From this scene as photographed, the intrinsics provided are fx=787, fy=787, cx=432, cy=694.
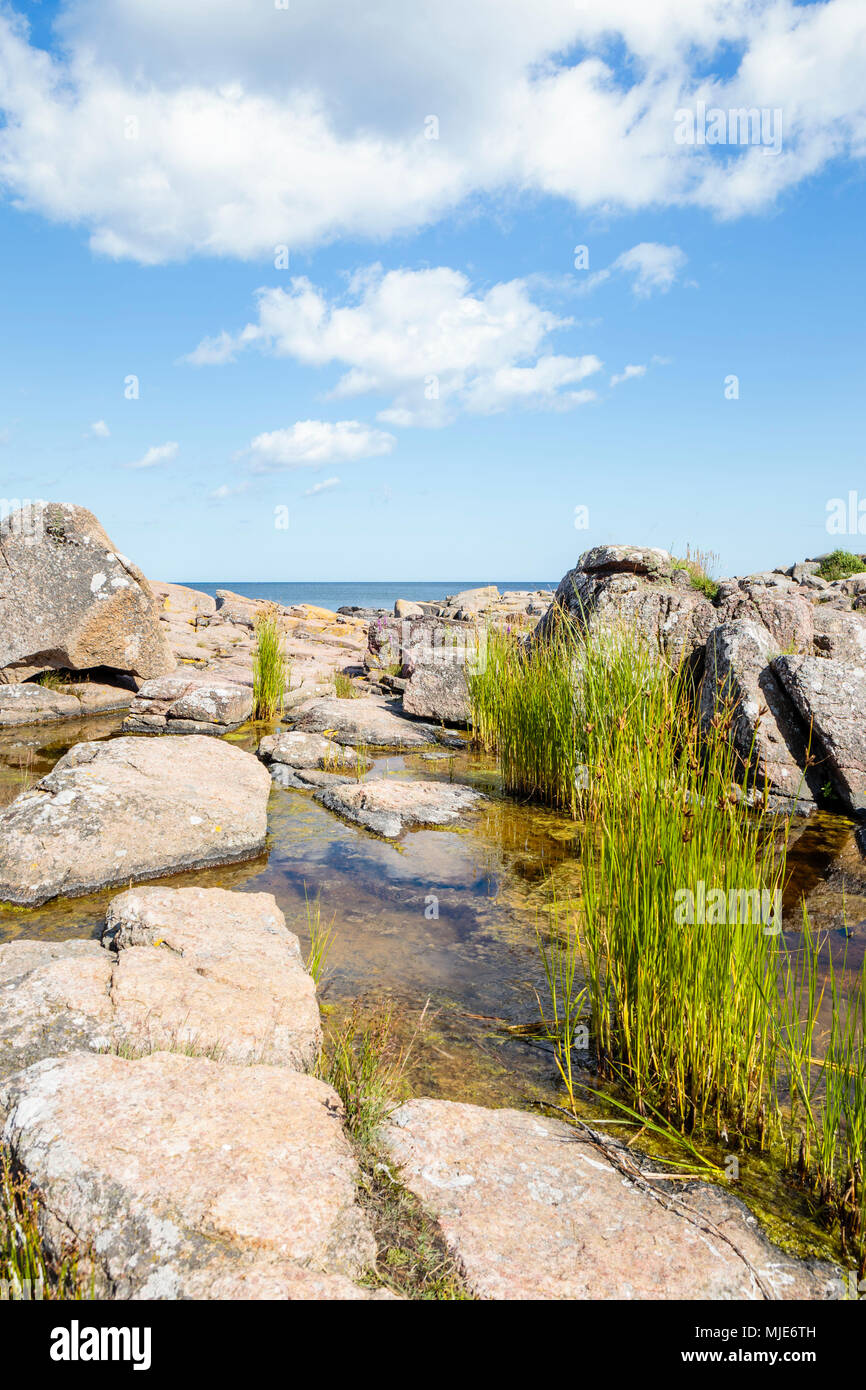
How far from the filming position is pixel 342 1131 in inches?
90.9

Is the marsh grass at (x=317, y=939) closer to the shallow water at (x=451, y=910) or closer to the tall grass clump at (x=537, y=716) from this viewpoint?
the shallow water at (x=451, y=910)

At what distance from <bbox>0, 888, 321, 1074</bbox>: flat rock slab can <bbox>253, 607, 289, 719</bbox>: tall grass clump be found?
669cm

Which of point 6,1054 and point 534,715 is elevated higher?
point 534,715

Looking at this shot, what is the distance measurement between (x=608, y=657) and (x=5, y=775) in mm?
5783

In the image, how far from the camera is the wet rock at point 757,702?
→ 6.89 m

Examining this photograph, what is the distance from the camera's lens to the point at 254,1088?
7.71 ft

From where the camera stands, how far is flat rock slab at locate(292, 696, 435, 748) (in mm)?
9359

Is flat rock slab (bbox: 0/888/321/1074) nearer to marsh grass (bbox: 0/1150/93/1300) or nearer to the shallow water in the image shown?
the shallow water

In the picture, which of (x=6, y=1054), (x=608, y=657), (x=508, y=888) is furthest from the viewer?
(x=608, y=657)

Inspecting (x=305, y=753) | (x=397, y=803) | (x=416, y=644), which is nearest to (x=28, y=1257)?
(x=397, y=803)

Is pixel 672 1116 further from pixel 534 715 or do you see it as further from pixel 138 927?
pixel 534 715

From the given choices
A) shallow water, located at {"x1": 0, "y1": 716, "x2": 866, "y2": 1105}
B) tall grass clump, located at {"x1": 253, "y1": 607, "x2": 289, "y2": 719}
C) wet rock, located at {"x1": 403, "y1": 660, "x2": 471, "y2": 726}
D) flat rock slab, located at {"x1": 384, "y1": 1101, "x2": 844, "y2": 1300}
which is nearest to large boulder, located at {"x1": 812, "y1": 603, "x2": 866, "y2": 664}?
shallow water, located at {"x1": 0, "y1": 716, "x2": 866, "y2": 1105}
